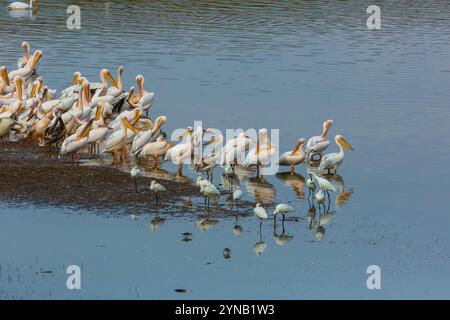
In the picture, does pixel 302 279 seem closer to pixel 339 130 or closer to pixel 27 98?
pixel 339 130

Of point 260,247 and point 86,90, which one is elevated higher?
point 86,90

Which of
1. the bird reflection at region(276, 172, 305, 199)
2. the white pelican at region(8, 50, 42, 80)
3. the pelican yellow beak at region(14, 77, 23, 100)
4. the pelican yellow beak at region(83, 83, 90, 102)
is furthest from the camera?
the white pelican at region(8, 50, 42, 80)

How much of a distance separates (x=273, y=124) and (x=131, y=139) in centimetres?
406

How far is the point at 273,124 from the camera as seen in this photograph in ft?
70.4

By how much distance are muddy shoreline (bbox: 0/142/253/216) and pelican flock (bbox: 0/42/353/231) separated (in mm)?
209

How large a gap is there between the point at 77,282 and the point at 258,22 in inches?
1006

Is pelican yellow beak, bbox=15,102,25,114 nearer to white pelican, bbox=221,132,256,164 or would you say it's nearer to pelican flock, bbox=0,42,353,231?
pelican flock, bbox=0,42,353,231

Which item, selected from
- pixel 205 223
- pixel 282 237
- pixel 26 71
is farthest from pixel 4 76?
pixel 282 237

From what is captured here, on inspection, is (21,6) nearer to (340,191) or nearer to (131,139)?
(131,139)

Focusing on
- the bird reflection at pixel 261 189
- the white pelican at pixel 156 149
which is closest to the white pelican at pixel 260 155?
the bird reflection at pixel 261 189

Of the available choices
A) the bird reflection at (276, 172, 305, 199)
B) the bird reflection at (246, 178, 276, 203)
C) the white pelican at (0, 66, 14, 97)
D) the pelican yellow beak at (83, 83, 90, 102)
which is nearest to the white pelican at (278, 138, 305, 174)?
the bird reflection at (276, 172, 305, 199)

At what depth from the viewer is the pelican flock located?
16.9 m

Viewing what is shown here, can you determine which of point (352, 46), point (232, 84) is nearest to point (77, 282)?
point (232, 84)

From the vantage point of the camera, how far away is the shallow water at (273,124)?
12383 millimetres
